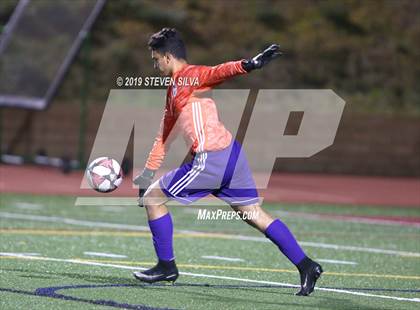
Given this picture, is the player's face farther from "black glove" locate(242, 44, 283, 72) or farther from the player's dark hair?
"black glove" locate(242, 44, 283, 72)

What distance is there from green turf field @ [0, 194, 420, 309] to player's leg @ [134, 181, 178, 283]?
105mm

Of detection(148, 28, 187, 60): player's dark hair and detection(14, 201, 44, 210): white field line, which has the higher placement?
detection(148, 28, 187, 60): player's dark hair

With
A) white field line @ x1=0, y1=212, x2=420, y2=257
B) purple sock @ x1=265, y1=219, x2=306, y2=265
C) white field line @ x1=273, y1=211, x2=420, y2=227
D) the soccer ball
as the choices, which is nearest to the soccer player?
purple sock @ x1=265, y1=219, x2=306, y2=265

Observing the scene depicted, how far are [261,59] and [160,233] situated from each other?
1.54m

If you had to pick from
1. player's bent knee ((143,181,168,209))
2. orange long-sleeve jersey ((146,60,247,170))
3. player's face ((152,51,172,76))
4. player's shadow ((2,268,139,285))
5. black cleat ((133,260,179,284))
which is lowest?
player's shadow ((2,268,139,285))

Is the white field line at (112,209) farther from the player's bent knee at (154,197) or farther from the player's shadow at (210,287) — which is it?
the player's bent knee at (154,197)

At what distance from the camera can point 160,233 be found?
854cm

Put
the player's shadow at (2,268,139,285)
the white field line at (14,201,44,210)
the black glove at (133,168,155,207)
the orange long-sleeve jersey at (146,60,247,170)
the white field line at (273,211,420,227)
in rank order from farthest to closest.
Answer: the white field line at (14,201,44,210) → the white field line at (273,211,420,227) → the player's shadow at (2,268,139,285) → the black glove at (133,168,155,207) → the orange long-sleeve jersey at (146,60,247,170)

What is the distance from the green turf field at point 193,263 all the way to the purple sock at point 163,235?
0.85 feet

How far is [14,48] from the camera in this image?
23.6 meters

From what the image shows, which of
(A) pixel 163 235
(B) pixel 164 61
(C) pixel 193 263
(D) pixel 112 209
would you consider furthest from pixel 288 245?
(D) pixel 112 209

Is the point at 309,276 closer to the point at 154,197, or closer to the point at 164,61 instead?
the point at 154,197

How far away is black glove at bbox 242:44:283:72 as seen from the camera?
7977 mm

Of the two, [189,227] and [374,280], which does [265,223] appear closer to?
[374,280]
